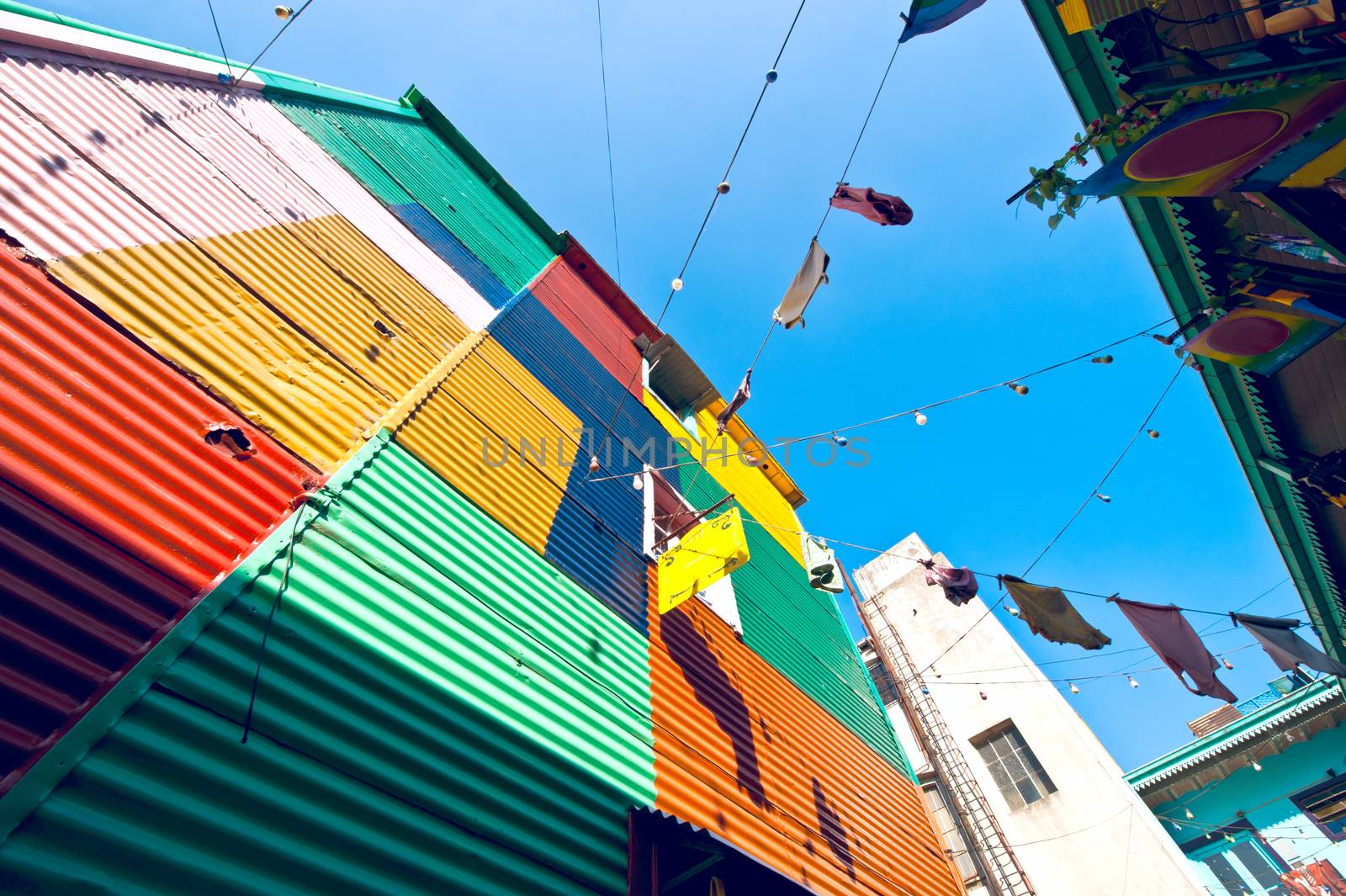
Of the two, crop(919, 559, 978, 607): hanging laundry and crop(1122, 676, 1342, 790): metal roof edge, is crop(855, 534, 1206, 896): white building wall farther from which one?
crop(919, 559, 978, 607): hanging laundry

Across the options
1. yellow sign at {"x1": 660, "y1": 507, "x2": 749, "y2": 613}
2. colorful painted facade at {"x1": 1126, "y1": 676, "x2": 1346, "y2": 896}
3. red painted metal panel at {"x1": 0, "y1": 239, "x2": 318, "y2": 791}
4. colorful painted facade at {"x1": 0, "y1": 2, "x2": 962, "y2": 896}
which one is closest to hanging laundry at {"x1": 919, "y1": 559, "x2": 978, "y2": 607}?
colorful painted facade at {"x1": 0, "y1": 2, "x2": 962, "y2": 896}

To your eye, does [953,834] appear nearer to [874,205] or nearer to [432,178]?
[874,205]

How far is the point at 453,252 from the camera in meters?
8.02

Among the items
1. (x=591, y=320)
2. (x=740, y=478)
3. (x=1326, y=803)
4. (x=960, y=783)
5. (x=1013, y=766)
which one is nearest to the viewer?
(x=591, y=320)

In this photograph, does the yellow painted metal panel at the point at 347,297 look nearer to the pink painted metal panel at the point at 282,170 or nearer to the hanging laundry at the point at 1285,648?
the pink painted metal panel at the point at 282,170

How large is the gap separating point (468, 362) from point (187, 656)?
4036 mm

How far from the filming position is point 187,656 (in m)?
2.46

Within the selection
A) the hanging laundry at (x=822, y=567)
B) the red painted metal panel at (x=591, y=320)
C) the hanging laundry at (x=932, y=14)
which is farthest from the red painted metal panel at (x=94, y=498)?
the red painted metal panel at (x=591, y=320)

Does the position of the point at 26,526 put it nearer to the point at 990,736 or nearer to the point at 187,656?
the point at 187,656

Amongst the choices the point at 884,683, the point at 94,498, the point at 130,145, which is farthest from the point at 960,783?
the point at 130,145

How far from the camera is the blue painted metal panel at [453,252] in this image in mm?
7680

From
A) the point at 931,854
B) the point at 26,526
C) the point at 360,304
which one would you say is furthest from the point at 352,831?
the point at 931,854

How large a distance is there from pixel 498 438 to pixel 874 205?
194 inches

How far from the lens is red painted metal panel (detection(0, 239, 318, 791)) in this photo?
2.14 metres
